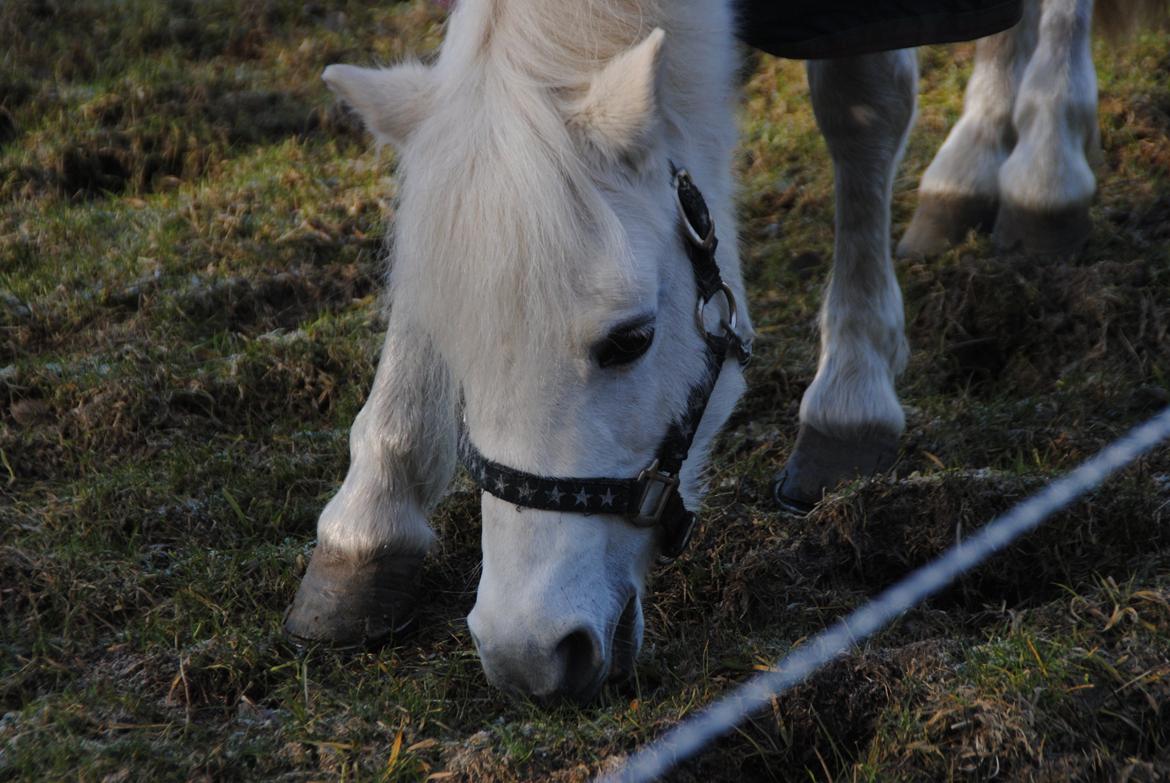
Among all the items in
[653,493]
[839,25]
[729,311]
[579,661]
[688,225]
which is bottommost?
[579,661]

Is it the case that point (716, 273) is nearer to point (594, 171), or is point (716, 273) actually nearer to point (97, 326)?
point (594, 171)

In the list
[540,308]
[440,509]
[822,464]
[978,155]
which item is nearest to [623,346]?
[540,308]

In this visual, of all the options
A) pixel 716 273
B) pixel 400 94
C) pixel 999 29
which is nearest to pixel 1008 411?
pixel 999 29

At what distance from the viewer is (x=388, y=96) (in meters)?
2.09

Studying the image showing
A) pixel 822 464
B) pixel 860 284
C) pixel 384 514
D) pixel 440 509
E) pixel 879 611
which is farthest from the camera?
pixel 860 284

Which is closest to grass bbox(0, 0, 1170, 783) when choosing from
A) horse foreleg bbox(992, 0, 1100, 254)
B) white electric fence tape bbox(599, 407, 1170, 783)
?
white electric fence tape bbox(599, 407, 1170, 783)

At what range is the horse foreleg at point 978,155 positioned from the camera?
4031 mm

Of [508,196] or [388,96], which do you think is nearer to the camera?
[508,196]

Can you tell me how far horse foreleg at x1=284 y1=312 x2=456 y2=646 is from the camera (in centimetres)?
249

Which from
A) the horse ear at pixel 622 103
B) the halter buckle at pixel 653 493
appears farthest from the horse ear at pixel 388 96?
the halter buckle at pixel 653 493

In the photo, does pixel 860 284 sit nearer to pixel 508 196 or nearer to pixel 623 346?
pixel 623 346

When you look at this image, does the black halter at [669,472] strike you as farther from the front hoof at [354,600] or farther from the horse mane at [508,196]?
the front hoof at [354,600]

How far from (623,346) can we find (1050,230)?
2.30m

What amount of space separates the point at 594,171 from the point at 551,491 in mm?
512
